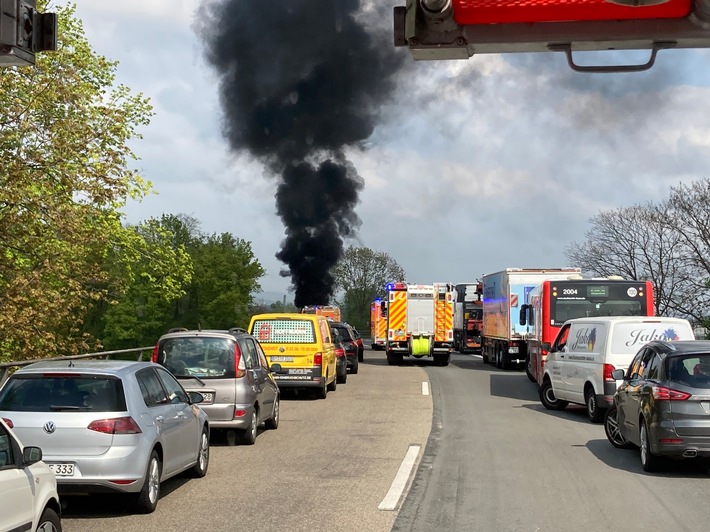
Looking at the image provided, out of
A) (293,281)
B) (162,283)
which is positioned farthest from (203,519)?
(293,281)

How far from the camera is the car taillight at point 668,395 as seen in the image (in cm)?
1086

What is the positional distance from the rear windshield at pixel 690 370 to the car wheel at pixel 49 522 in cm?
753

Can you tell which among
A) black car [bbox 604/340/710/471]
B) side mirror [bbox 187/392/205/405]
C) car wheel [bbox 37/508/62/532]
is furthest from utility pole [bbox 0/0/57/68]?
black car [bbox 604/340/710/471]

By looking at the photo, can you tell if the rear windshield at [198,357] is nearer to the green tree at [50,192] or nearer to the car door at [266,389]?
the car door at [266,389]

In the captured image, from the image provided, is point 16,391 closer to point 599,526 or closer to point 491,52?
point 599,526

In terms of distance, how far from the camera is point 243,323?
88.8m

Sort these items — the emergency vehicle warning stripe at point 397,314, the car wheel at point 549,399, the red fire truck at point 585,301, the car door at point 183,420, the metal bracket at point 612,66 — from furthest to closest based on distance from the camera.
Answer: the emergency vehicle warning stripe at point 397,314
the red fire truck at point 585,301
the car wheel at point 549,399
the car door at point 183,420
the metal bracket at point 612,66

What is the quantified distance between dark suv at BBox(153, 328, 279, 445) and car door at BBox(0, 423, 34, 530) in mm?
7352

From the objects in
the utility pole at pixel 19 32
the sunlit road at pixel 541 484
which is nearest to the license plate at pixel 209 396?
the sunlit road at pixel 541 484

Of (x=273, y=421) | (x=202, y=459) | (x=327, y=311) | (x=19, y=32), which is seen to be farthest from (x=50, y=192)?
(x=327, y=311)

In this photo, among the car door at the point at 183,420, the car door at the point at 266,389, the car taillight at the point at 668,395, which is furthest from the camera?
the car door at the point at 266,389

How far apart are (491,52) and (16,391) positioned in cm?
606

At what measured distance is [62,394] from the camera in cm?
870

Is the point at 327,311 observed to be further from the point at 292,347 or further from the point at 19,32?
the point at 19,32
